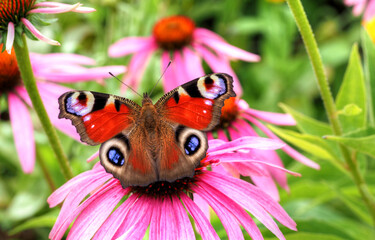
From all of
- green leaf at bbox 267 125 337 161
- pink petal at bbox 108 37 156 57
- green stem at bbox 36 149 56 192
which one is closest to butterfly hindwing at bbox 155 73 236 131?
green leaf at bbox 267 125 337 161

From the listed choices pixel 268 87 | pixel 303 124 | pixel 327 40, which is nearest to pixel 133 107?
pixel 303 124

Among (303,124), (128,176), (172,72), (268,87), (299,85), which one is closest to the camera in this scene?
(128,176)

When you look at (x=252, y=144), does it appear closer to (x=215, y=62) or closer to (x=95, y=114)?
(x=95, y=114)

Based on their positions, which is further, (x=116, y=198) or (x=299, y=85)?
→ (x=299, y=85)

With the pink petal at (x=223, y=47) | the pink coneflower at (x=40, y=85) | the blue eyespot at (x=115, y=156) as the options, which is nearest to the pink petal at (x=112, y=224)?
the blue eyespot at (x=115, y=156)

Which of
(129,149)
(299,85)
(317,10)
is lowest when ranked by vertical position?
(299,85)

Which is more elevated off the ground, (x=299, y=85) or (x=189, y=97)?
(x=189, y=97)

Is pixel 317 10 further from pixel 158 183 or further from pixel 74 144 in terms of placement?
pixel 158 183

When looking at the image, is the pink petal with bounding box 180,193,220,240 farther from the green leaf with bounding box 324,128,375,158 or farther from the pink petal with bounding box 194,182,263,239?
the green leaf with bounding box 324,128,375,158
